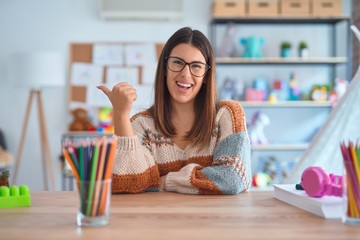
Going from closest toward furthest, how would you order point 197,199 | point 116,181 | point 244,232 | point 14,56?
point 244,232 → point 197,199 → point 116,181 → point 14,56

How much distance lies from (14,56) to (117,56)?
91 centimetres

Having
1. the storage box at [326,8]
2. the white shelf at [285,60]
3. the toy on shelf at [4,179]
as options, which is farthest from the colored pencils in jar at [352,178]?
the storage box at [326,8]

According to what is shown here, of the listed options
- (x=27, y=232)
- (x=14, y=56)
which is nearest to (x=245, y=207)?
(x=27, y=232)

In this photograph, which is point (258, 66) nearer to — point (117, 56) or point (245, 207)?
point (117, 56)

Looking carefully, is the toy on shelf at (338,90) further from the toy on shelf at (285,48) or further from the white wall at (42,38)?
the white wall at (42,38)

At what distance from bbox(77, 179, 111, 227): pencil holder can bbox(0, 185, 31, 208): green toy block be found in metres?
0.31

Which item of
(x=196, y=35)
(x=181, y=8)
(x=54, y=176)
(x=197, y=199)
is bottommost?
(x=54, y=176)

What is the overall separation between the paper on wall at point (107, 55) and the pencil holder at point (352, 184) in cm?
393

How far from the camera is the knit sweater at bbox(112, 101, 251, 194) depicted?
1.50 meters

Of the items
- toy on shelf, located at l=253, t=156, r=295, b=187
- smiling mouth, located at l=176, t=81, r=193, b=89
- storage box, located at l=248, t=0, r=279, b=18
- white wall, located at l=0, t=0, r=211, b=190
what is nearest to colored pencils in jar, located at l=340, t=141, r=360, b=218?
smiling mouth, located at l=176, t=81, r=193, b=89

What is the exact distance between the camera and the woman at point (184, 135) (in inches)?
59.9

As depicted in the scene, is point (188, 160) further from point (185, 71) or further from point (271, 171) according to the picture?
point (271, 171)

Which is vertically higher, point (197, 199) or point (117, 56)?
point (117, 56)

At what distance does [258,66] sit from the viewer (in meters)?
4.82
